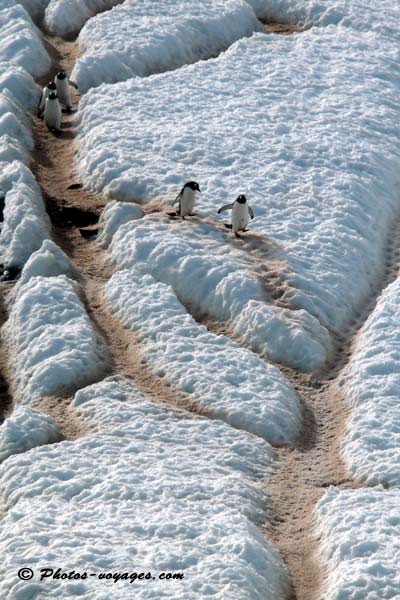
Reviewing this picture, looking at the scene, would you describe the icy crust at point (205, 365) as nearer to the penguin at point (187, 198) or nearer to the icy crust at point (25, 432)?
the penguin at point (187, 198)

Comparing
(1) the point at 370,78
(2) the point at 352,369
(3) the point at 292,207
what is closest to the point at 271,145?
(3) the point at 292,207

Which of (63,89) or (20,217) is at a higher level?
(63,89)

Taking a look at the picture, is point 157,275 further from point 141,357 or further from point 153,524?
point 153,524

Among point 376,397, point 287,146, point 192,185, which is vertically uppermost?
point 192,185

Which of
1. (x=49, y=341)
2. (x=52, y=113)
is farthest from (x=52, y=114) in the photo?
(x=49, y=341)

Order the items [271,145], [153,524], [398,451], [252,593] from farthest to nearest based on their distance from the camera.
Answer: [271,145]
[398,451]
[153,524]
[252,593]

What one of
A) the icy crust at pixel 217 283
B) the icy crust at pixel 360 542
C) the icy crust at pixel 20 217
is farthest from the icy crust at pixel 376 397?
the icy crust at pixel 20 217

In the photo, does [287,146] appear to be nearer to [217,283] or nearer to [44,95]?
[44,95]

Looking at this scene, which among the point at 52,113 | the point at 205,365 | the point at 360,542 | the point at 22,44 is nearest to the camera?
the point at 360,542
